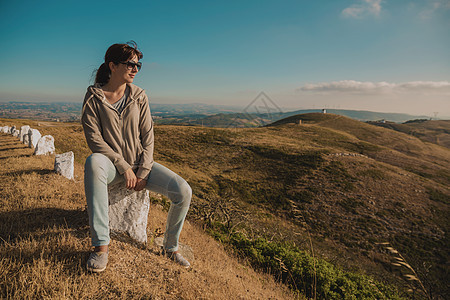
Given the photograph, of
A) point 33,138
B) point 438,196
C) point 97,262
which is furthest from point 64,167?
point 438,196

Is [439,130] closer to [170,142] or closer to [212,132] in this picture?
[212,132]

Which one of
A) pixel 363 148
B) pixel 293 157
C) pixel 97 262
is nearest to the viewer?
pixel 97 262

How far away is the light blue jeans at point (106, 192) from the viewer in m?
2.67

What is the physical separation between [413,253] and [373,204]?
25.0 ft

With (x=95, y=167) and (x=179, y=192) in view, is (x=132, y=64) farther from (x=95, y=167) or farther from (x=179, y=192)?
(x=179, y=192)

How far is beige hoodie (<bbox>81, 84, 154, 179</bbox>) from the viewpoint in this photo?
310 centimetres

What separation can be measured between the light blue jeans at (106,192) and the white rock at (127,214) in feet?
1.71

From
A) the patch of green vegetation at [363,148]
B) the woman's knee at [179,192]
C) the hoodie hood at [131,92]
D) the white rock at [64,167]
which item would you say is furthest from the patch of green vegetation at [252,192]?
the patch of green vegetation at [363,148]

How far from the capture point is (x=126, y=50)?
3.19 m

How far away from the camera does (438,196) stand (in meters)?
27.8

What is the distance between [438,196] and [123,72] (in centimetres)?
3937

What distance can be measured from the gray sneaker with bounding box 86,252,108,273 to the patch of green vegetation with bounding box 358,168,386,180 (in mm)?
36526

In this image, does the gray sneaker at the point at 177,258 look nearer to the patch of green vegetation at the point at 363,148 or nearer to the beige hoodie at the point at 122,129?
the beige hoodie at the point at 122,129

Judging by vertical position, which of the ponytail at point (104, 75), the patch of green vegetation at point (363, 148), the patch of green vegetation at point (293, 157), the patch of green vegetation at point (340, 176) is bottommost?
the patch of green vegetation at point (340, 176)
